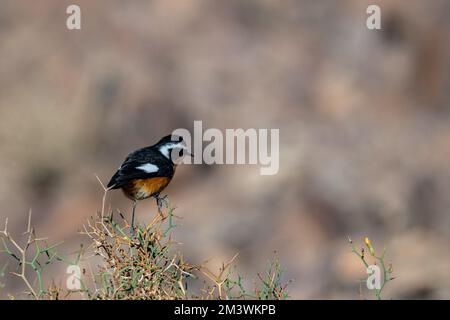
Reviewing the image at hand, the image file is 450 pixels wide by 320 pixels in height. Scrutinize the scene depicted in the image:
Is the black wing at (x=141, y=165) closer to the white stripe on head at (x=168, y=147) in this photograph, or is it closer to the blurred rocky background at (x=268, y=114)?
the white stripe on head at (x=168, y=147)

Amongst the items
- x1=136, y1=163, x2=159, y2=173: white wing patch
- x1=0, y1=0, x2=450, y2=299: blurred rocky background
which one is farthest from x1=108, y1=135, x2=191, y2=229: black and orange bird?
x1=0, y1=0, x2=450, y2=299: blurred rocky background

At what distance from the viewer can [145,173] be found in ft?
30.7

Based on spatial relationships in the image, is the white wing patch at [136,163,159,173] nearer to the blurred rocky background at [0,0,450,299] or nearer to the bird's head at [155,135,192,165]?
the bird's head at [155,135,192,165]

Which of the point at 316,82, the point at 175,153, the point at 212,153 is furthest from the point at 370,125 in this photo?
the point at 175,153

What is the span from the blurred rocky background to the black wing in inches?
342

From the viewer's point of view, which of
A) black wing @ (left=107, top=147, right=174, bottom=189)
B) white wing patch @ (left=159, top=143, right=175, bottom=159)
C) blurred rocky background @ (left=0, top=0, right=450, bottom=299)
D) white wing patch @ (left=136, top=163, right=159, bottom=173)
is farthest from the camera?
blurred rocky background @ (left=0, top=0, right=450, bottom=299)

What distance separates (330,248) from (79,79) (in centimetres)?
808

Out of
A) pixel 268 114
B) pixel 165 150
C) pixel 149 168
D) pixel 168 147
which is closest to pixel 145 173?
pixel 149 168

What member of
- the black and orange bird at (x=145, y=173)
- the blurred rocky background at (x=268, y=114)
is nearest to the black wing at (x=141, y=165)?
the black and orange bird at (x=145, y=173)

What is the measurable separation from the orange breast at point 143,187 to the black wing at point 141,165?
0.06m

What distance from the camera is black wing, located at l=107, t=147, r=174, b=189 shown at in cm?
924

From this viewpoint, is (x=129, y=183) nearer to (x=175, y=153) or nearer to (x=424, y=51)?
(x=175, y=153)

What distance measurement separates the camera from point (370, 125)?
78.5ft

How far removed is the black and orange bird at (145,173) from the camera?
30.5ft
